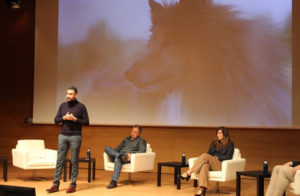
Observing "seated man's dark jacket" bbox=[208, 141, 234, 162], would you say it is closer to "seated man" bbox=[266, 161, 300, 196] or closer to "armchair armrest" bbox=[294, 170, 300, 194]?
"seated man" bbox=[266, 161, 300, 196]

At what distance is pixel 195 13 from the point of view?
330 inches

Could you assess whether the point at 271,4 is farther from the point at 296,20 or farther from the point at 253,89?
the point at 253,89

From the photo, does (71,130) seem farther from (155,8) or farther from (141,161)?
(155,8)

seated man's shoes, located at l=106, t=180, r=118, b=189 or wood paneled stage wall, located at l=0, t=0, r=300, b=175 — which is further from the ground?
wood paneled stage wall, located at l=0, t=0, r=300, b=175

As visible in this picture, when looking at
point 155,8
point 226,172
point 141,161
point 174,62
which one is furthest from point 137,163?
point 155,8

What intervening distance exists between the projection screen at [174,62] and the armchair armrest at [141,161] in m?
1.42

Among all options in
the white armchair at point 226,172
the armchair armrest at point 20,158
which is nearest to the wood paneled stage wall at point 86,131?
the white armchair at point 226,172

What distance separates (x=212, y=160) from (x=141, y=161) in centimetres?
133

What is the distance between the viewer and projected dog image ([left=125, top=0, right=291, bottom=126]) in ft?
25.7

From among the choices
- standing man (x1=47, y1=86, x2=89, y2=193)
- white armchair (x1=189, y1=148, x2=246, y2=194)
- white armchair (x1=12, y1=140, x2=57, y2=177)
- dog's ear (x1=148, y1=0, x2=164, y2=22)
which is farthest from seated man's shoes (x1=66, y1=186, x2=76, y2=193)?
dog's ear (x1=148, y1=0, x2=164, y2=22)

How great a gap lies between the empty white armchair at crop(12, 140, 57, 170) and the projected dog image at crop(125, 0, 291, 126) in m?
2.20

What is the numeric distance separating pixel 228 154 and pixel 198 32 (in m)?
2.89

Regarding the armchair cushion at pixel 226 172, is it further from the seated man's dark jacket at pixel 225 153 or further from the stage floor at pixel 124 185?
the stage floor at pixel 124 185

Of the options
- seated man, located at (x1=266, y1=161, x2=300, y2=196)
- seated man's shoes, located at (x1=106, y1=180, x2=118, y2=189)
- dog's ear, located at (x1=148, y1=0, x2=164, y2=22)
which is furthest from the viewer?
dog's ear, located at (x1=148, y1=0, x2=164, y2=22)
